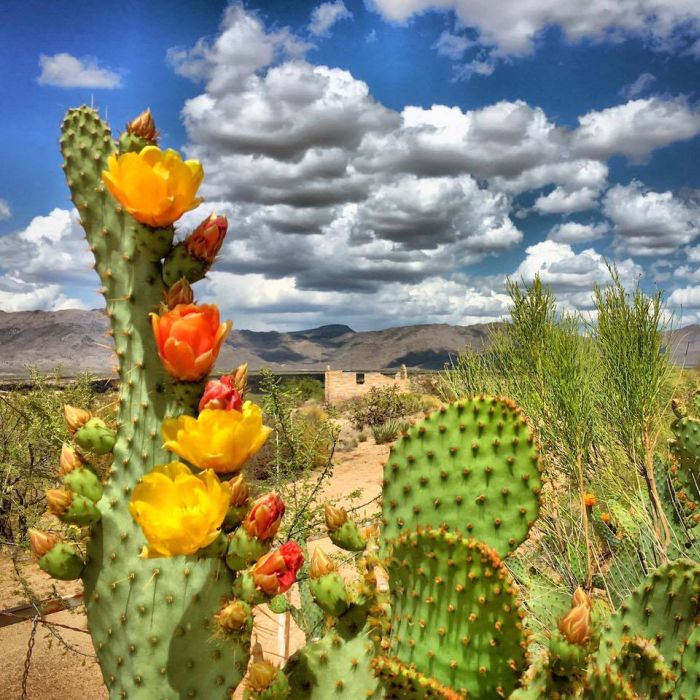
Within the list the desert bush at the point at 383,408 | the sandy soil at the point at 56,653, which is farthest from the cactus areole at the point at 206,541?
the desert bush at the point at 383,408

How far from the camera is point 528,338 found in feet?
11.9

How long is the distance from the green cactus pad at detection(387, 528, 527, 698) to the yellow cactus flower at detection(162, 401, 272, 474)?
44 cm

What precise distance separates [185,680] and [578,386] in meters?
2.75

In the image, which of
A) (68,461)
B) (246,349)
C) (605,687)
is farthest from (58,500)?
(246,349)

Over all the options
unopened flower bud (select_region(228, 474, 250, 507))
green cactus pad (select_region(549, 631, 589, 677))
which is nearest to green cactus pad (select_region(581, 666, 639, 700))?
green cactus pad (select_region(549, 631, 589, 677))

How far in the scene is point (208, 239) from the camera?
3.55 ft

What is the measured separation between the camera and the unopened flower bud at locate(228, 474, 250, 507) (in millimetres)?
976

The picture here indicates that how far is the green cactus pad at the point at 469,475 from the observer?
143 cm

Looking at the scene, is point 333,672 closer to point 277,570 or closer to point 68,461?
point 277,570

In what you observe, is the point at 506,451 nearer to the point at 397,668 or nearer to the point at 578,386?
the point at 397,668

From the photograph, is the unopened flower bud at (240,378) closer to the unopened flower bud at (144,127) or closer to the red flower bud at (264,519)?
the red flower bud at (264,519)

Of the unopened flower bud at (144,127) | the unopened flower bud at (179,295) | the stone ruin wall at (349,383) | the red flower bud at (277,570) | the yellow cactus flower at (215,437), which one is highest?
the unopened flower bud at (144,127)

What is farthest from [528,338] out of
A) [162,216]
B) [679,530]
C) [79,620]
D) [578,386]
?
[79,620]

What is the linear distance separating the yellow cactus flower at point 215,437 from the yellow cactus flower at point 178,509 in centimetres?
3
